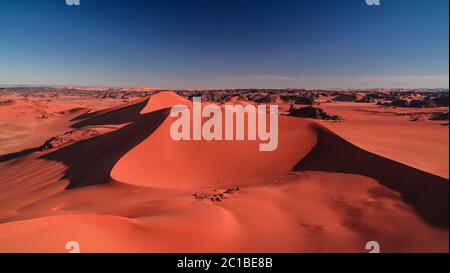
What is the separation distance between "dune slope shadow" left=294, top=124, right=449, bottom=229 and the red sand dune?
0.12ft

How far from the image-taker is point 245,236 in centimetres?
530

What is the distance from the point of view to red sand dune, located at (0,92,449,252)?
15.7 feet

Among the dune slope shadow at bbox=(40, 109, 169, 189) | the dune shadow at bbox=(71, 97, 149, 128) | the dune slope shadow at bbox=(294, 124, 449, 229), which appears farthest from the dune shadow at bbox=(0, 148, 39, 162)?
the dune slope shadow at bbox=(294, 124, 449, 229)

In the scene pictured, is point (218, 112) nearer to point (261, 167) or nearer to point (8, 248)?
point (261, 167)

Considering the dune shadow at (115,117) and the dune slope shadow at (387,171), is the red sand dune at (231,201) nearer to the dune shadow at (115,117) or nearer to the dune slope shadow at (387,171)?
the dune slope shadow at (387,171)

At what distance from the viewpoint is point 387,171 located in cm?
749

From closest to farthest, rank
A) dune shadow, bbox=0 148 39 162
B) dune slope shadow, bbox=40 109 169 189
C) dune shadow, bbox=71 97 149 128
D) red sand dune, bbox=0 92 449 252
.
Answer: red sand dune, bbox=0 92 449 252, dune slope shadow, bbox=40 109 169 189, dune shadow, bbox=0 148 39 162, dune shadow, bbox=71 97 149 128

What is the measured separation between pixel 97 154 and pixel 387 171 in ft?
43.7

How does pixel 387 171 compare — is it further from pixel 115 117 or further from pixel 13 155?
pixel 115 117

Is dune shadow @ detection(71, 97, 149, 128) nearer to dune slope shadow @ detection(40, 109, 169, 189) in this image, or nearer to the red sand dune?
dune slope shadow @ detection(40, 109, 169, 189)

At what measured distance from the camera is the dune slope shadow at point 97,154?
11570 mm

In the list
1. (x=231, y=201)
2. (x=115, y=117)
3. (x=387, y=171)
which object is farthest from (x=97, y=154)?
(x=115, y=117)

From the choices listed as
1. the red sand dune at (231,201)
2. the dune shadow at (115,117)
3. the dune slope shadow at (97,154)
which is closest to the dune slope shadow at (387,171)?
the red sand dune at (231,201)
